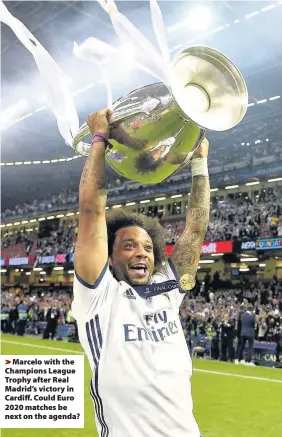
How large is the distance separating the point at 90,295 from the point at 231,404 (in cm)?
535

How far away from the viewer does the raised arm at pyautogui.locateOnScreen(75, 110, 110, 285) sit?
1.80 metres

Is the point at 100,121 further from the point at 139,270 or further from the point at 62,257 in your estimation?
the point at 62,257

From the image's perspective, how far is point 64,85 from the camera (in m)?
2.51

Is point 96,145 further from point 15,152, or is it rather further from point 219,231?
point 15,152

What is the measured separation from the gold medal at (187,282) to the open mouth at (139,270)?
21 centimetres

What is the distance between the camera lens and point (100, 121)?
6.06ft

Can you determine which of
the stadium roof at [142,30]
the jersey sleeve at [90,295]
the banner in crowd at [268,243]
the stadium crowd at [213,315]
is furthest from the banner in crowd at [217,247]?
the jersey sleeve at [90,295]

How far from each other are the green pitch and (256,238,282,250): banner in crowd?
7312 mm

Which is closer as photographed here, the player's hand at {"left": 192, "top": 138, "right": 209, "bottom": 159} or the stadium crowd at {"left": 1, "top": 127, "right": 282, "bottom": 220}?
the player's hand at {"left": 192, "top": 138, "right": 209, "bottom": 159}

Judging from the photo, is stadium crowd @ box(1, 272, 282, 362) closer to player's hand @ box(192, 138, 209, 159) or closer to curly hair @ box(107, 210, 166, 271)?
curly hair @ box(107, 210, 166, 271)

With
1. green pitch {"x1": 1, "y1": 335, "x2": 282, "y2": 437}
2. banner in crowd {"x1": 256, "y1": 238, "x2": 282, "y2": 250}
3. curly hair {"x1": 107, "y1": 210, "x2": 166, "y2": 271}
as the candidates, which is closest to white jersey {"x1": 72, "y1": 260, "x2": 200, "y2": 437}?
curly hair {"x1": 107, "y1": 210, "x2": 166, "y2": 271}

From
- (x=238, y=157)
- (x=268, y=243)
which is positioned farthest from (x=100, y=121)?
(x=238, y=157)

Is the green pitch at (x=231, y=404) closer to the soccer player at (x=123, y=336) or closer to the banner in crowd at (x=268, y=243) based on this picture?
the soccer player at (x=123, y=336)

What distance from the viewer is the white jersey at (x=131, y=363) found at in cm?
177
